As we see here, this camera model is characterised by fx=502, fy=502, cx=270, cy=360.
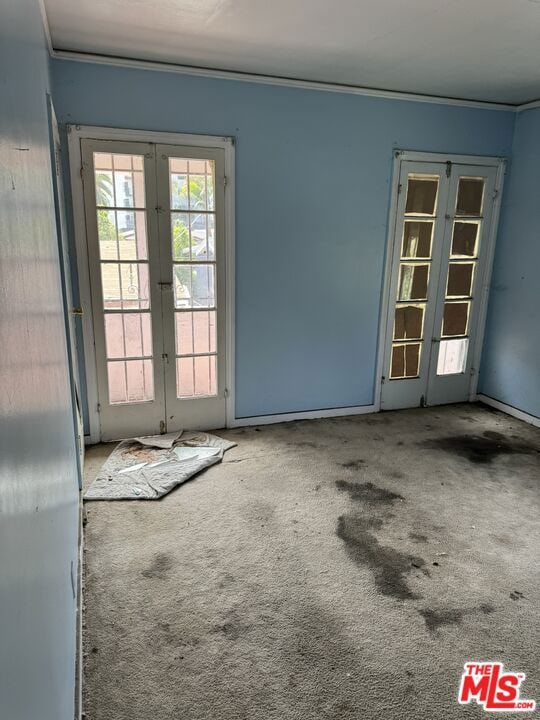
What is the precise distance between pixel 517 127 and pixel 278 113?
87.3 inches

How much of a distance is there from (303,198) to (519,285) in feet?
6.96

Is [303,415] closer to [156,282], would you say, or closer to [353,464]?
[353,464]

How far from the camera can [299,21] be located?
265 cm

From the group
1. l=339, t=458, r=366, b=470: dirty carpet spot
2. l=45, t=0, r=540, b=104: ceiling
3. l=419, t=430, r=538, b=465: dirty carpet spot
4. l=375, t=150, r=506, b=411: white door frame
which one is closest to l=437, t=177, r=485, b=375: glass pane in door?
l=375, t=150, r=506, b=411: white door frame

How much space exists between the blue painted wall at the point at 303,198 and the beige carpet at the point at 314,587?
0.85 meters

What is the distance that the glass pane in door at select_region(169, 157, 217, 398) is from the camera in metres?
3.61

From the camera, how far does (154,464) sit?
3475 millimetres

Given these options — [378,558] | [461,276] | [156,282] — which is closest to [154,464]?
[156,282]

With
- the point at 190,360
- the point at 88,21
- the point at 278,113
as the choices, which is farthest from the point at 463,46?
the point at 190,360

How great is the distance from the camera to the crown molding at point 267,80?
3201mm

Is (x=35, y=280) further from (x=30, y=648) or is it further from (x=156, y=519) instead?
(x=156, y=519)

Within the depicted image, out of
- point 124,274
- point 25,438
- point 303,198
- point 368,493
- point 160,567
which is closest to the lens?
point 25,438

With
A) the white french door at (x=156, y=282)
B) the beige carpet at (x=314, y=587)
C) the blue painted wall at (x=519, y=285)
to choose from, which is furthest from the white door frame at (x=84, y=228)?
the blue painted wall at (x=519, y=285)

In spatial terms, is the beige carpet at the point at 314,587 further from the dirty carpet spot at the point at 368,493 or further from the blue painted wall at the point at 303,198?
the blue painted wall at the point at 303,198
